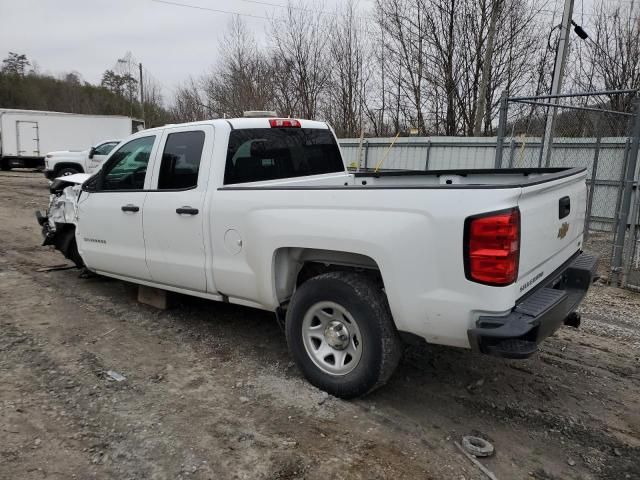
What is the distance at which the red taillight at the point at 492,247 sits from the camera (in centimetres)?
261

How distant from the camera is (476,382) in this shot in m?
3.77

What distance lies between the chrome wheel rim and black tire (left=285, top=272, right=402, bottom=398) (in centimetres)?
3

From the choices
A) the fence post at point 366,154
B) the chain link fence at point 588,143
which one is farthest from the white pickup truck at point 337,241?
the fence post at point 366,154

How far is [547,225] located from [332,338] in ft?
5.07

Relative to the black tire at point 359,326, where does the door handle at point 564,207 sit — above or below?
above

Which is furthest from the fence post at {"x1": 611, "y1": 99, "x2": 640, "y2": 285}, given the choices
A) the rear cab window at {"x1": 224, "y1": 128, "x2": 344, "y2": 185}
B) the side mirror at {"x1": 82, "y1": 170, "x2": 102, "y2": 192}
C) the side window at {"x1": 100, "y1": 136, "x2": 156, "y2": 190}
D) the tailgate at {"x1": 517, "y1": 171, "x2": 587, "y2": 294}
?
the side mirror at {"x1": 82, "y1": 170, "x2": 102, "y2": 192}

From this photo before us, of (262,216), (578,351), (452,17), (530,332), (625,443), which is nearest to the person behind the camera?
(530,332)

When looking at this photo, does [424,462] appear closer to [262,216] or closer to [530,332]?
[530,332]

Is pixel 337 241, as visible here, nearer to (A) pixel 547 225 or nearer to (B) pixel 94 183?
(A) pixel 547 225

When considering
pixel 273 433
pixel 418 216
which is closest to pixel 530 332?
pixel 418 216

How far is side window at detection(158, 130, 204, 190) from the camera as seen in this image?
13.9 feet

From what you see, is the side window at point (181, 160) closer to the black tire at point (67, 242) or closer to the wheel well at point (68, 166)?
the black tire at point (67, 242)

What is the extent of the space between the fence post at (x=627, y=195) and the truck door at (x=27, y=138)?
2657 centimetres

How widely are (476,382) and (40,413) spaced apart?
302 cm
